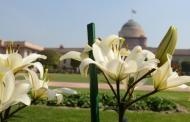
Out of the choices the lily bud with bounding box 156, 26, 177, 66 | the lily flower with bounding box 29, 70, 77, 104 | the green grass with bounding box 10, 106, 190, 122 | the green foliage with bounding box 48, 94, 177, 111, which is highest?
the lily bud with bounding box 156, 26, 177, 66

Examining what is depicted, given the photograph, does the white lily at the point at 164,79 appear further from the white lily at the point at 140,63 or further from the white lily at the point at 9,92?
the white lily at the point at 9,92

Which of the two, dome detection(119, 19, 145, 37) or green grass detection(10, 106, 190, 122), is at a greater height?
dome detection(119, 19, 145, 37)

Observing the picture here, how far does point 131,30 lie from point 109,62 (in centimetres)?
9685

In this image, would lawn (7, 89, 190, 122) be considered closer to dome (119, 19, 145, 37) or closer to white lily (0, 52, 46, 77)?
white lily (0, 52, 46, 77)

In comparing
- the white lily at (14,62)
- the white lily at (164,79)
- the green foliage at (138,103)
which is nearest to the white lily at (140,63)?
the white lily at (164,79)

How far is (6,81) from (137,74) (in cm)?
35

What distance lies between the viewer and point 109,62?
1.12 meters

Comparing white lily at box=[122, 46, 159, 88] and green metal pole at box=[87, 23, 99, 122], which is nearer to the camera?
white lily at box=[122, 46, 159, 88]

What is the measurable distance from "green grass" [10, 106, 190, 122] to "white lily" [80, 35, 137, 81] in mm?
7950

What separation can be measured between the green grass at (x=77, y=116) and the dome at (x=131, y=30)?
85584 millimetres

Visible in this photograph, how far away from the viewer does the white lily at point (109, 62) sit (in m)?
1.11

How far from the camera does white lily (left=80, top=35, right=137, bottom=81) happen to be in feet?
3.65

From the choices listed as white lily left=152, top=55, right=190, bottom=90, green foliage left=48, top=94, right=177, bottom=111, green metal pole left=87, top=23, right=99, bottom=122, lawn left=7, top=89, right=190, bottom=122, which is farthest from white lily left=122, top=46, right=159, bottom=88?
green foliage left=48, top=94, right=177, bottom=111

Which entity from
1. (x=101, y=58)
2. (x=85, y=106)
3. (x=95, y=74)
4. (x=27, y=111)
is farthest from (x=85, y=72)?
(x=85, y=106)
